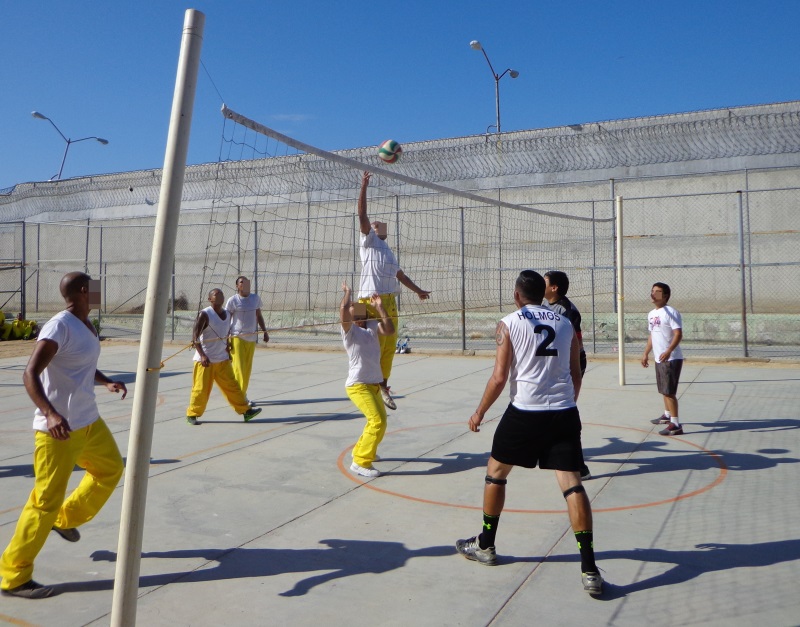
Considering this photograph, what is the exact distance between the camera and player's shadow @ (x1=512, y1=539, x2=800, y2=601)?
154 inches

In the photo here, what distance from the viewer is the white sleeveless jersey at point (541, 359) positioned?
3992 millimetres

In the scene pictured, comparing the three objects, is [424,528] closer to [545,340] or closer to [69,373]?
[545,340]

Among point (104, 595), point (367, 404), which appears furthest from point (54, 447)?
point (367, 404)

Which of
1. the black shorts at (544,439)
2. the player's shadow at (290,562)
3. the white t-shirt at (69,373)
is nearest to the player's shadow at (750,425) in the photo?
the black shorts at (544,439)

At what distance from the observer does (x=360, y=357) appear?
6156 mm

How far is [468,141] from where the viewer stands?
2022 cm

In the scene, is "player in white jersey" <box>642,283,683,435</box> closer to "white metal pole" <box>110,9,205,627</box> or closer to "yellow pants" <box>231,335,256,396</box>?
"yellow pants" <box>231,335,256,396</box>

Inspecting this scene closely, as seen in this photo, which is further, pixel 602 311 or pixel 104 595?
pixel 602 311

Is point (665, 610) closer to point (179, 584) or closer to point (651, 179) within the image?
point (179, 584)

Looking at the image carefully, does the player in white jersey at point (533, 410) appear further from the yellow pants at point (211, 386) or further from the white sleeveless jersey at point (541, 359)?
the yellow pants at point (211, 386)

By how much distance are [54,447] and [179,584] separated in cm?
99

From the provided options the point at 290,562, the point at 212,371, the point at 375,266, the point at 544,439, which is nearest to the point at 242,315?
the point at 212,371

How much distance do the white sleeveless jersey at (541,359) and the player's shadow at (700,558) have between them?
956 mm

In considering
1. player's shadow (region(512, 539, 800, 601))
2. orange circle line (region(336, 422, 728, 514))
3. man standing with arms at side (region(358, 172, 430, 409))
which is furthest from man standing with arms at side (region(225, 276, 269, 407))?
player's shadow (region(512, 539, 800, 601))
